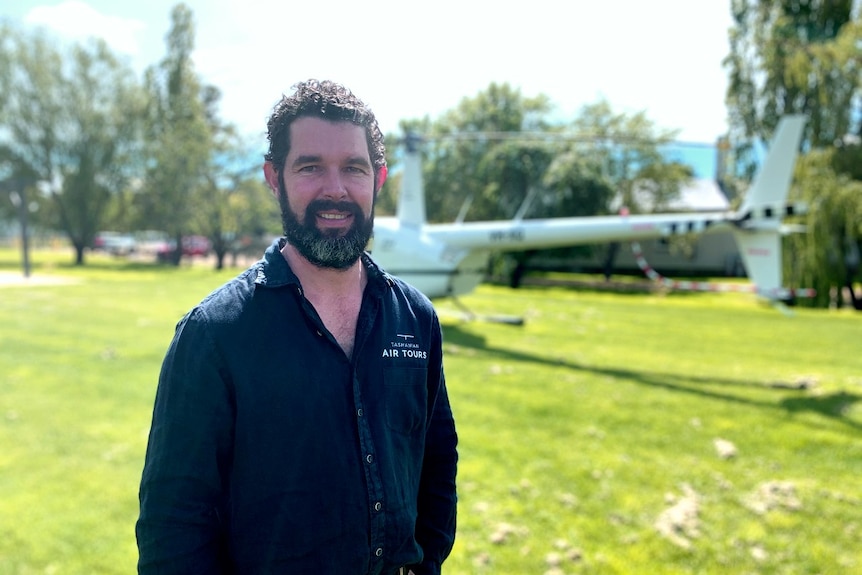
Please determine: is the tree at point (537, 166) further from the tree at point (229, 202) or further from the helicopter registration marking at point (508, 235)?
the helicopter registration marking at point (508, 235)

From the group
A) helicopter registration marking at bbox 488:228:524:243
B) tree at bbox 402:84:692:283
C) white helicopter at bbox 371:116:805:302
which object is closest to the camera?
white helicopter at bbox 371:116:805:302

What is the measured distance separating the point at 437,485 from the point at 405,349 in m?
0.56

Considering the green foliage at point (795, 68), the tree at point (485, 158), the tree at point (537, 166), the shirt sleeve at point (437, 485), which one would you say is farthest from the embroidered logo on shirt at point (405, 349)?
the tree at point (485, 158)

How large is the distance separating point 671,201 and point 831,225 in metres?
11.2

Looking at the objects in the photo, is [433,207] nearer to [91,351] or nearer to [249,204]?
[249,204]

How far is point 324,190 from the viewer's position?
1.57 metres

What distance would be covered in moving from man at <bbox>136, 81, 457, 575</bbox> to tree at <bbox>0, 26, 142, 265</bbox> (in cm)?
3648

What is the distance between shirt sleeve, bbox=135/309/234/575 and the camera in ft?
4.48

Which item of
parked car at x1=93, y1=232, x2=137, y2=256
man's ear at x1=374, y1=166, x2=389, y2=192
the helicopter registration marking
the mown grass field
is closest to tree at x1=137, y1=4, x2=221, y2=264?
parked car at x1=93, y1=232, x2=137, y2=256

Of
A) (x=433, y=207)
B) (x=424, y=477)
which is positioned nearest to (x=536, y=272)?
(x=433, y=207)

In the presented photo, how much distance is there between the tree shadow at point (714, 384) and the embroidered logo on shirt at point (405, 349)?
6.33m

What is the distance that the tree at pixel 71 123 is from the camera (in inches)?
1292

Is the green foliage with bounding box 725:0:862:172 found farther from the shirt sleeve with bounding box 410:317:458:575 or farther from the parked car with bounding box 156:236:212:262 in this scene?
the parked car with bounding box 156:236:212:262

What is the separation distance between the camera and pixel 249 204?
3058 centimetres
